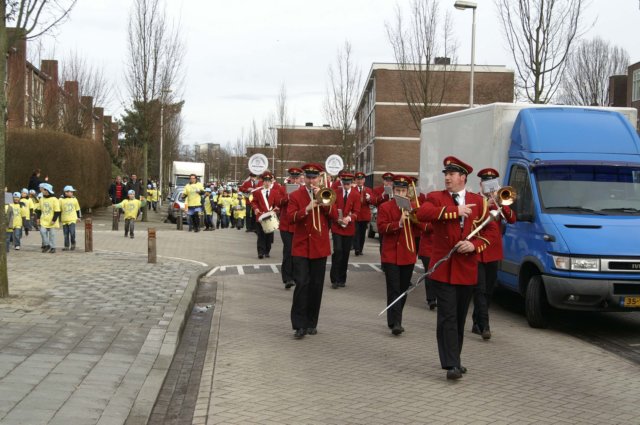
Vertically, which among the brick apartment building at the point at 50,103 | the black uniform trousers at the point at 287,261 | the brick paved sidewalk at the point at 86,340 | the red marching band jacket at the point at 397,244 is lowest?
the brick paved sidewalk at the point at 86,340

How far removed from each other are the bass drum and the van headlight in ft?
25.9

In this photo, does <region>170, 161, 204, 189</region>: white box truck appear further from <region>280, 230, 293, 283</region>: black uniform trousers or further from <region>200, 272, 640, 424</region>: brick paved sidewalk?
<region>200, 272, 640, 424</region>: brick paved sidewalk

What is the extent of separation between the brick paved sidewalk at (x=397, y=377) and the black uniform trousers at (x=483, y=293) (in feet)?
0.78

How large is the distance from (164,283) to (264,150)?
59.5 m

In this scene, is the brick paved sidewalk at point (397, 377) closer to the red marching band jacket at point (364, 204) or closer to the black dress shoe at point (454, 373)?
the black dress shoe at point (454, 373)

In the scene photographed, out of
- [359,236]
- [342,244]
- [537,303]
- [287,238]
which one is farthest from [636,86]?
[537,303]

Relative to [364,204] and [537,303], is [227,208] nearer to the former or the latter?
[364,204]

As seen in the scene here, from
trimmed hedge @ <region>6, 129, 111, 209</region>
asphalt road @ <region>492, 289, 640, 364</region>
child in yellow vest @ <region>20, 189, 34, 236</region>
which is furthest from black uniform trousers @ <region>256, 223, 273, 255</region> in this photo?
trimmed hedge @ <region>6, 129, 111, 209</region>

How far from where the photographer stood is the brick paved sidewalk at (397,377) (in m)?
5.92

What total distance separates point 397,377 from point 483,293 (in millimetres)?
2592

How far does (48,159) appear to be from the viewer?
31.2 meters

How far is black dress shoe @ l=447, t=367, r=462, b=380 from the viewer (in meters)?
6.89

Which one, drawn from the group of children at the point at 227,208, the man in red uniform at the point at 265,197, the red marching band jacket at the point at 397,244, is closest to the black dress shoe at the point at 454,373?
the red marching band jacket at the point at 397,244

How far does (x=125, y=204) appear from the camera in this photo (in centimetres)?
2284
